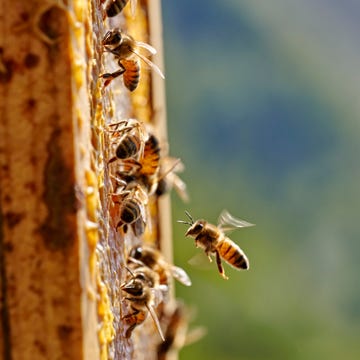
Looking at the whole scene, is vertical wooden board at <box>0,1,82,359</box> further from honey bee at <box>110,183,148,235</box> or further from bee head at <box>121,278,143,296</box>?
bee head at <box>121,278,143,296</box>

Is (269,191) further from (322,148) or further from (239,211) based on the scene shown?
(322,148)

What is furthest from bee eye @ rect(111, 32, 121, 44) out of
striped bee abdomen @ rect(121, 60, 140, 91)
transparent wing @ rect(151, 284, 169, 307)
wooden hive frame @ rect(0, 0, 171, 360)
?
transparent wing @ rect(151, 284, 169, 307)

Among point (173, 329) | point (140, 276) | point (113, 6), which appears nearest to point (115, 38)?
point (113, 6)

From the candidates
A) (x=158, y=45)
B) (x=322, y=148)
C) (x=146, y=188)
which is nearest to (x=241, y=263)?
(x=146, y=188)

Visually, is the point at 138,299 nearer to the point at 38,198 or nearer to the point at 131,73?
the point at 131,73

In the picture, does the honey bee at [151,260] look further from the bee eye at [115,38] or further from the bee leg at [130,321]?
the bee eye at [115,38]

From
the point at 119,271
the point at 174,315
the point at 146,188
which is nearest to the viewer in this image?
the point at 119,271

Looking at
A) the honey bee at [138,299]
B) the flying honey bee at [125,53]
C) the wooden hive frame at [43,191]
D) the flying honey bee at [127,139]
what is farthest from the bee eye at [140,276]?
the wooden hive frame at [43,191]
